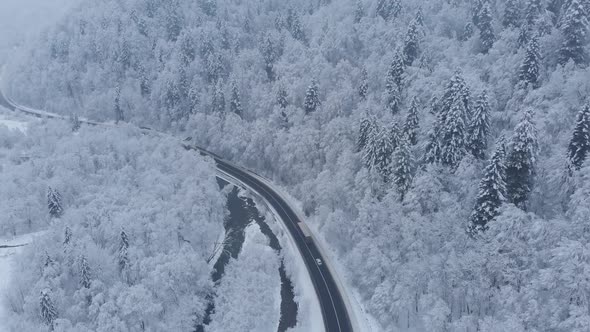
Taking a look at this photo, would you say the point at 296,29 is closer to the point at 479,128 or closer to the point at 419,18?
the point at 419,18

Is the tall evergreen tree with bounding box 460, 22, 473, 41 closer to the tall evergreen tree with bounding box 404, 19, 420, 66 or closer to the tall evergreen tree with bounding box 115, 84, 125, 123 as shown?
the tall evergreen tree with bounding box 404, 19, 420, 66

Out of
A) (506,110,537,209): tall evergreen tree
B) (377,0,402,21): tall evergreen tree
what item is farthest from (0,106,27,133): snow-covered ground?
(506,110,537,209): tall evergreen tree

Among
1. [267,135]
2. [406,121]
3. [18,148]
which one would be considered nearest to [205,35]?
[267,135]

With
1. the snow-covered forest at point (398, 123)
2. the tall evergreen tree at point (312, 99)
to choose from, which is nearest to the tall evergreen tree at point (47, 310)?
the snow-covered forest at point (398, 123)

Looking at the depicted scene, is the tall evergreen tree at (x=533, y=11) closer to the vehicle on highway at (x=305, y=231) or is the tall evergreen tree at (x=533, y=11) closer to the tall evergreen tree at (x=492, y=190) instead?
the tall evergreen tree at (x=492, y=190)

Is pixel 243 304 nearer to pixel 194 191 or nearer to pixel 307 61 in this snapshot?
pixel 194 191
